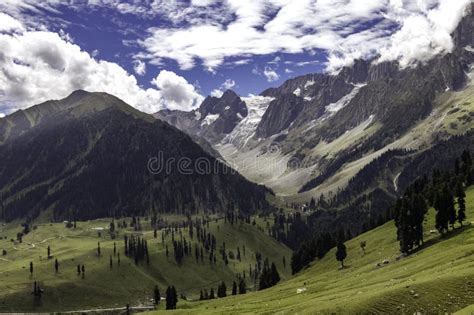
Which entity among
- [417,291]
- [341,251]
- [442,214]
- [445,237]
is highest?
[442,214]

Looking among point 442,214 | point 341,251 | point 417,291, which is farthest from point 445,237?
point 417,291

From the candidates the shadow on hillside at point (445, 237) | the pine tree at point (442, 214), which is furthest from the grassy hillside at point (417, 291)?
the pine tree at point (442, 214)

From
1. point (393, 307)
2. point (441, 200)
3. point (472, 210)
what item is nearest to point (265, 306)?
point (393, 307)

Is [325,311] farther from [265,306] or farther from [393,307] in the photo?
[265,306]

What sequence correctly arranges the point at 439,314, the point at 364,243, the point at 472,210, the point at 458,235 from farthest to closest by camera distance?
1. the point at 364,243
2. the point at 472,210
3. the point at 458,235
4. the point at 439,314

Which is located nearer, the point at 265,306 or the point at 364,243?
the point at 265,306

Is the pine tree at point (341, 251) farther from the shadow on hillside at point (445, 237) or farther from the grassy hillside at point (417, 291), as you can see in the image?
the shadow on hillside at point (445, 237)

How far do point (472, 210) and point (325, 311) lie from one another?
96.4 metres

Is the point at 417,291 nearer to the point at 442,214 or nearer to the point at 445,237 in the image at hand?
the point at 445,237

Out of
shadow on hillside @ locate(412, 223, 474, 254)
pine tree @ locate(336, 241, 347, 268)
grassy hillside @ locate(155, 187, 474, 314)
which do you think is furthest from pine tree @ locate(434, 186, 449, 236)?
pine tree @ locate(336, 241, 347, 268)

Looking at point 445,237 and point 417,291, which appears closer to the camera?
point 417,291

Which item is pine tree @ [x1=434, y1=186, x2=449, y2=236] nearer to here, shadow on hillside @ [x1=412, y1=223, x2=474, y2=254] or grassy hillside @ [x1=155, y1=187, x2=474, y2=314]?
shadow on hillside @ [x1=412, y1=223, x2=474, y2=254]

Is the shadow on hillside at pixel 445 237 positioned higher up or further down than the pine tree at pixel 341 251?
higher up

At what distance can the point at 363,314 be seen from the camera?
60625mm
